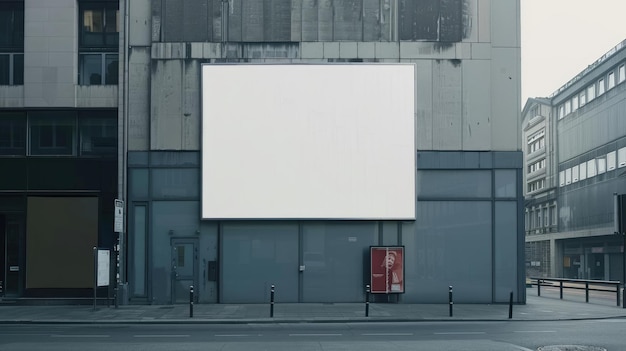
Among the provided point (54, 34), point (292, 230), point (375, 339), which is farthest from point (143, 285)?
point (375, 339)

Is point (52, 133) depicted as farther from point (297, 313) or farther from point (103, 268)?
point (297, 313)

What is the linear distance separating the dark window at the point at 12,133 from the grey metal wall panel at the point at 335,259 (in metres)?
11.5

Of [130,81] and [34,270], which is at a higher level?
[130,81]

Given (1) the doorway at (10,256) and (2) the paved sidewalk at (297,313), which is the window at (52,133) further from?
(2) the paved sidewalk at (297,313)

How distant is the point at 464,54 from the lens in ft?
99.8

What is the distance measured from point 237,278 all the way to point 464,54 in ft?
40.2

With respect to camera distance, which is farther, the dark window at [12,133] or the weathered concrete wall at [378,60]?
the dark window at [12,133]

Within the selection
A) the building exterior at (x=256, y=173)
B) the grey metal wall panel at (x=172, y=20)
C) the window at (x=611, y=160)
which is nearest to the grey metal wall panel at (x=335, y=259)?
the building exterior at (x=256, y=173)

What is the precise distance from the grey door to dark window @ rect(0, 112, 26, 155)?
716 cm

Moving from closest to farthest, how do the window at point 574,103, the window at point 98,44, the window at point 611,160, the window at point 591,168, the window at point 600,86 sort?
the window at point 98,44 < the window at point 611,160 < the window at point 600,86 < the window at point 591,168 < the window at point 574,103

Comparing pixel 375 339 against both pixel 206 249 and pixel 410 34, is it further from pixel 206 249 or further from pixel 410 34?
pixel 410 34

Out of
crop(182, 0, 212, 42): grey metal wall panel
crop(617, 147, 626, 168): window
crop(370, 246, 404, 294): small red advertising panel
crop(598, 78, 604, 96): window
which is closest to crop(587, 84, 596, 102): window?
crop(598, 78, 604, 96): window

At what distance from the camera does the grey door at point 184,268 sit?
3000 centimetres

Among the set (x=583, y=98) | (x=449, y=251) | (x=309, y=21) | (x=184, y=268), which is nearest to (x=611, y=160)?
(x=583, y=98)
